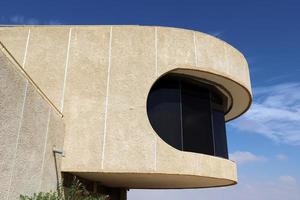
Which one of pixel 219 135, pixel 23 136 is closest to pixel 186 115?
pixel 219 135

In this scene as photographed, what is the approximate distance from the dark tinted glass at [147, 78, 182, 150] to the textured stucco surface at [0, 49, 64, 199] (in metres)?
3.92

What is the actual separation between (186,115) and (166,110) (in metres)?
0.90

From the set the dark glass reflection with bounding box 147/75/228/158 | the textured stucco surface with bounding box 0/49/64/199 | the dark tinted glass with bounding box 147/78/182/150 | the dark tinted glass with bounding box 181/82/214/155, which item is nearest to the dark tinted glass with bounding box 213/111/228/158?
the dark glass reflection with bounding box 147/75/228/158

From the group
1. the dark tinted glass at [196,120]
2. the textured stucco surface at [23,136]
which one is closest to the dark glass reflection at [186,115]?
the dark tinted glass at [196,120]

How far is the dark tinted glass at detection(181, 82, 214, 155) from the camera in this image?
44.1 feet

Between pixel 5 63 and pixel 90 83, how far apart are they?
16.1 ft

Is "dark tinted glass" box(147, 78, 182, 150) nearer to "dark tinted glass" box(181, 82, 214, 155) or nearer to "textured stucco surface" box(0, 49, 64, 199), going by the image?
"dark tinted glass" box(181, 82, 214, 155)

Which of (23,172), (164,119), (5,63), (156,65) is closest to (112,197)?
(164,119)

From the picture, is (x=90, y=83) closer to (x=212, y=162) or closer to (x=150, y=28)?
(x=150, y=28)

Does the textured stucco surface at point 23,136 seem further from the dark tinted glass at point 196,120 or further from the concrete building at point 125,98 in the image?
the dark tinted glass at point 196,120

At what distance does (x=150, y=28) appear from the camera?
521 inches

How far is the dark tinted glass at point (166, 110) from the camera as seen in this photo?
12875 millimetres

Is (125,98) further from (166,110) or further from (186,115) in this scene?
(186,115)

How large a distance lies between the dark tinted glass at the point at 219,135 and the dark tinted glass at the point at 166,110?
2.34 meters
